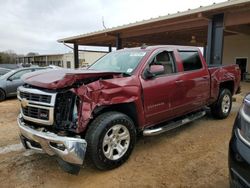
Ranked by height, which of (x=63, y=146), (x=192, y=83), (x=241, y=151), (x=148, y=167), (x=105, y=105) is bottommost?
(x=148, y=167)

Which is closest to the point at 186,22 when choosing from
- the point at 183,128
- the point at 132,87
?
the point at 183,128

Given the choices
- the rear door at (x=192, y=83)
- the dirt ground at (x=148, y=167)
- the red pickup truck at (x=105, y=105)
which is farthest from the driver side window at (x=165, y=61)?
the dirt ground at (x=148, y=167)

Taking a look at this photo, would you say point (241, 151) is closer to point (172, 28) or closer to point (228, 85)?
point (228, 85)

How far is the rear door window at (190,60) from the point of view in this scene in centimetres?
491

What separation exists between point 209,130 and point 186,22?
7.41 metres

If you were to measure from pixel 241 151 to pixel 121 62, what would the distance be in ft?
9.55

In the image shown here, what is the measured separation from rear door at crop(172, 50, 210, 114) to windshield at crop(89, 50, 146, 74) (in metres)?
0.94

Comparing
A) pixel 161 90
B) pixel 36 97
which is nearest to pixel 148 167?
pixel 161 90

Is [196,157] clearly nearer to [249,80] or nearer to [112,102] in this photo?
[112,102]

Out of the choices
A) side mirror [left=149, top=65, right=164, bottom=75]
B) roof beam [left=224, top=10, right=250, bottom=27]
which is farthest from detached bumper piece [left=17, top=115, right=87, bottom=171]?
roof beam [left=224, top=10, right=250, bottom=27]

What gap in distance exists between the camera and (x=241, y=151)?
2.01 metres

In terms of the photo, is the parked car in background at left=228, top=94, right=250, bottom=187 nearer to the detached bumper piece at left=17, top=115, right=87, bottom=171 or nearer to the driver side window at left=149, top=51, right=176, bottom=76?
the detached bumper piece at left=17, top=115, right=87, bottom=171

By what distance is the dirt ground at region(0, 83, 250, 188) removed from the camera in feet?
10.5

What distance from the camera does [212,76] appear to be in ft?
18.1
